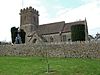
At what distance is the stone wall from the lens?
82.3 ft

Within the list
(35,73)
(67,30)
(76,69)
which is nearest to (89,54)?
(76,69)

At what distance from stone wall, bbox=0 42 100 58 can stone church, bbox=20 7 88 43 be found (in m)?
23.8

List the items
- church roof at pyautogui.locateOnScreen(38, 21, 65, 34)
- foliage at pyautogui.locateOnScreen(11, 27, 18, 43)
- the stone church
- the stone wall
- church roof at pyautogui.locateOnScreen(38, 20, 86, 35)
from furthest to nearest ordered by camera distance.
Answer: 1. church roof at pyautogui.locateOnScreen(38, 21, 65, 34)
2. church roof at pyautogui.locateOnScreen(38, 20, 86, 35)
3. the stone church
4. foliage at pyautogui.locateOnScreen(11, 27, 18, 43)
5. the stone wall

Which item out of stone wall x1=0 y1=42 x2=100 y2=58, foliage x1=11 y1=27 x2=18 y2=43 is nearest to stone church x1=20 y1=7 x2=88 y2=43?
foliage x1=11 y1=27 x2=18 y2=43

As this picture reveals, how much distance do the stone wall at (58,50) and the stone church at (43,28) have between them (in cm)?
2377

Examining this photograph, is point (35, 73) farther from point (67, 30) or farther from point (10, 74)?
point (67, 30)

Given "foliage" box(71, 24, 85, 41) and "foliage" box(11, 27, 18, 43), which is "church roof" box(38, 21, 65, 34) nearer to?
"foliage" box(11, 27, 18, 43)

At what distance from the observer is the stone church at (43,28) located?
5878 cm

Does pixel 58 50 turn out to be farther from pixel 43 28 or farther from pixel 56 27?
pixel 43 28

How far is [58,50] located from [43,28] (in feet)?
126

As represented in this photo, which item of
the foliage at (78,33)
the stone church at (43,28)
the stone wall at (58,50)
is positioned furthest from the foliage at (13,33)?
the foliage at (78,33)

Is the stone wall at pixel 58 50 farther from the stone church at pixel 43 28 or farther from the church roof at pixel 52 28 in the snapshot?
the church roof at pixel 52 28

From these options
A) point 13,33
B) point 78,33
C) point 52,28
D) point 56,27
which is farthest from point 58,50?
point 52,28

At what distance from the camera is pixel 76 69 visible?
16.3 m
